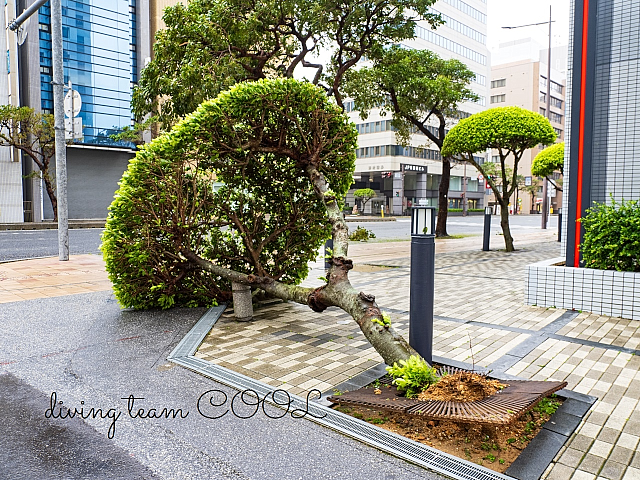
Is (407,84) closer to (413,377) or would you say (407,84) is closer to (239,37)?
(239,37)

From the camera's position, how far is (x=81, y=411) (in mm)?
3469

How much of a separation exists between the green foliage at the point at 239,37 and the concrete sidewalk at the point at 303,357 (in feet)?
21.5

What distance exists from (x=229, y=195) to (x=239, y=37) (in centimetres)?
795

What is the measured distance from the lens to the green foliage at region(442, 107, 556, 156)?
13.2 meters

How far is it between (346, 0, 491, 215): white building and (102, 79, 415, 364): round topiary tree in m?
48.2

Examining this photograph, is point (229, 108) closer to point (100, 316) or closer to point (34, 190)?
point (100, 316)

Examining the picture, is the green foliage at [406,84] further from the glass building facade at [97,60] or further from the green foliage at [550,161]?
the glass building facade at [97,60]

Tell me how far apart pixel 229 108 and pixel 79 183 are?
33533mm

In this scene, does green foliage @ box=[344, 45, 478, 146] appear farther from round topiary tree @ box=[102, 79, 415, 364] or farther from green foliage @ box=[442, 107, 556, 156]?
round topiary tree @ box=[102, 79, 415, 364]

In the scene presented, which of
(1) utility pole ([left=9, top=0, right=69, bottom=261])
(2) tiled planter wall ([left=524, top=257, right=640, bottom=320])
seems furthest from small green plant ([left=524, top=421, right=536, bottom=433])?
(1) utility pole ([left=9, top=0, right=69, bottom=261])

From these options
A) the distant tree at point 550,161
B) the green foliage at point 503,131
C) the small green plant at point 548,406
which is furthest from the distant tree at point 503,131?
the small green plant at point 548,406

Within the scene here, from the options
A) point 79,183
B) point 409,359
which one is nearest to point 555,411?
point 409,359

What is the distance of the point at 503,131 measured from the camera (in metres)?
13.2

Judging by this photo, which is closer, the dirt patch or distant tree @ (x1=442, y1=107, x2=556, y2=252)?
the dirt patch
